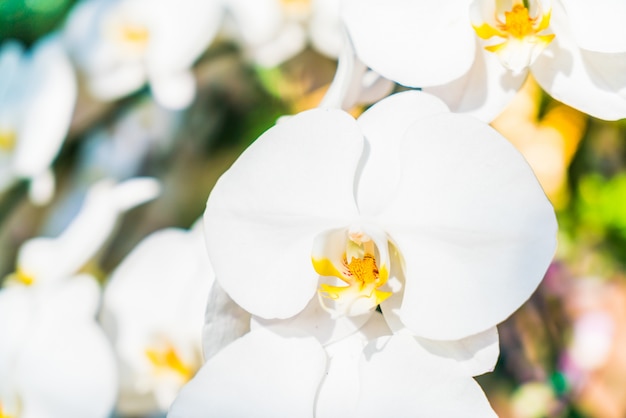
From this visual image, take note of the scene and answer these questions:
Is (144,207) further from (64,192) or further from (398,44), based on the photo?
(398,44)

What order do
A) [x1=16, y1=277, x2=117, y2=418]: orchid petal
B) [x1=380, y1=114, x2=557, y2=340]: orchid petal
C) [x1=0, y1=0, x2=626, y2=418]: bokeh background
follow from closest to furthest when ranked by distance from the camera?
1. [x1=380, y1=114, x2=557, y2=340]: orchid petal
2. [x1=16, y1=277, x2=117, y2=418]: orchid petal
3. [x1=0, y1=0, x2=626, y2=418]: bokeh background

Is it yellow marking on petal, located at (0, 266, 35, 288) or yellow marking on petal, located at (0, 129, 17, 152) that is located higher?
yellow marking on petal, located at (0, 129, 17, 152)

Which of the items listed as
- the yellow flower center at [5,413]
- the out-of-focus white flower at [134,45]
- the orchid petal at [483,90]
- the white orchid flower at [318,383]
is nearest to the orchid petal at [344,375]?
the white orchid flower at [318,383]

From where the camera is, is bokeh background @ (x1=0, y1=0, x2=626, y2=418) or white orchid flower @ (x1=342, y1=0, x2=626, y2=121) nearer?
white orchid flower @ (x1=342, y1=0, x2=626, y2=121)

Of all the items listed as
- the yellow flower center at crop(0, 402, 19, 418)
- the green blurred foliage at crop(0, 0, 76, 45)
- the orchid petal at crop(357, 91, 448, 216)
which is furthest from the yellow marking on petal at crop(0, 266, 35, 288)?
the orchid petal at crop(357, 91, 448, 216)

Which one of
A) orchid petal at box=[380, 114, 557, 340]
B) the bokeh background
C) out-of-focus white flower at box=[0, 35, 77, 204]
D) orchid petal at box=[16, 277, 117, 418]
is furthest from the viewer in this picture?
the bokeh background

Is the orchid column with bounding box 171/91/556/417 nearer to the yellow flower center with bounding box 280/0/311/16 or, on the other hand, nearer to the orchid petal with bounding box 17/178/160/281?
the orchid petal with bounding box 17/178/160/281

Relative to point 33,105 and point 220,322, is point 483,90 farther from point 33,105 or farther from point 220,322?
point 33,105
